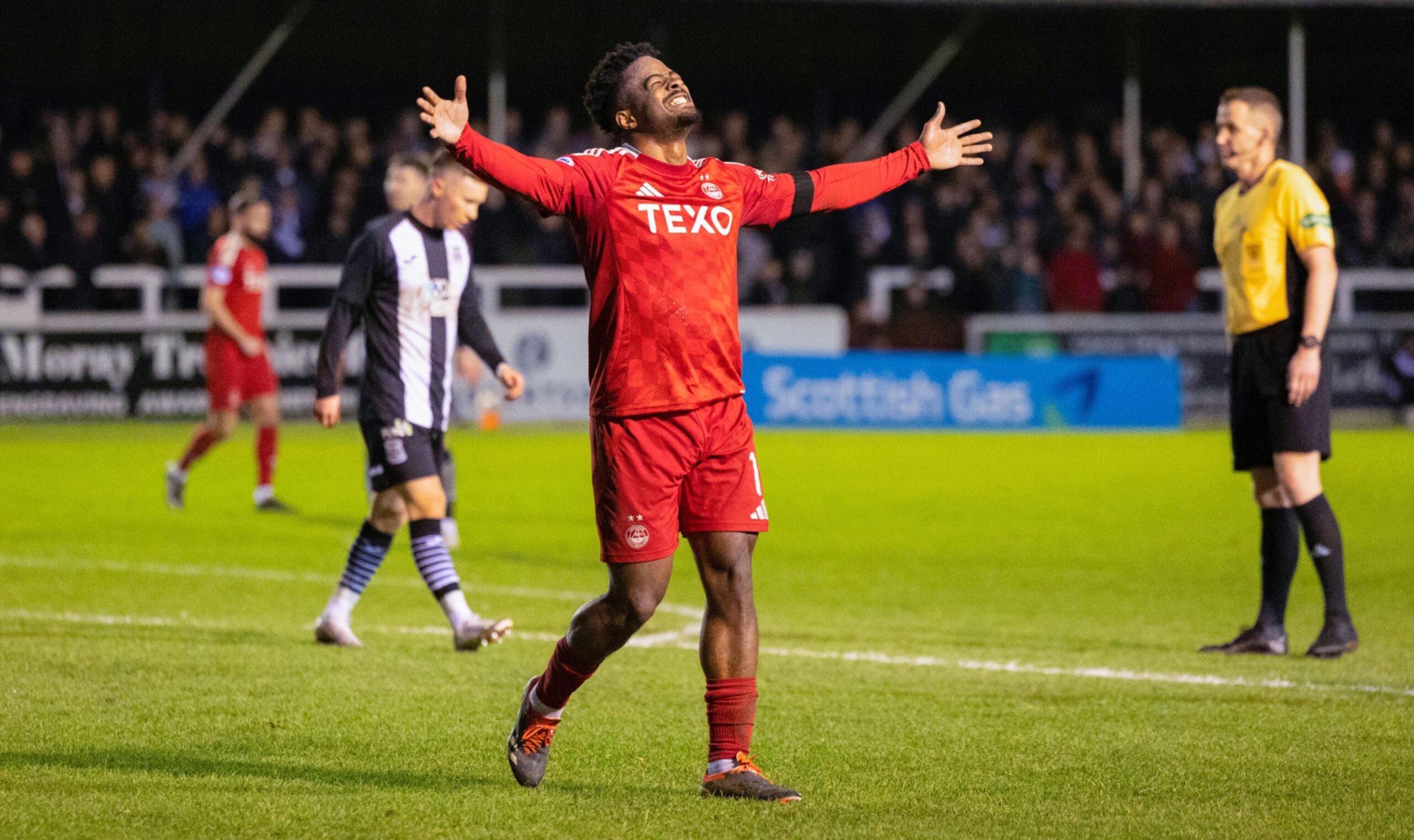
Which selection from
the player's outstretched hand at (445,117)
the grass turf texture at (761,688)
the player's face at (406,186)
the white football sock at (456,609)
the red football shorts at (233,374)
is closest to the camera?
the player's outstretched hand at (445,117)

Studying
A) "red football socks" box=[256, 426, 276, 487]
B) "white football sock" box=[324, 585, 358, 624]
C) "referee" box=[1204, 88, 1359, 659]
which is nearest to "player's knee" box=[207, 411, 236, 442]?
"red football socks" box=[256, 426, 276, 487]

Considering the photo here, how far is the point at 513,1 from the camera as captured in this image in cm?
2378

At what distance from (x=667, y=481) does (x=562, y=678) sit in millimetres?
648

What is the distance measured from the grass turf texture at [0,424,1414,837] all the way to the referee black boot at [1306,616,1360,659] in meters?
0.10

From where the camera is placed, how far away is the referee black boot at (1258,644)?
708cm

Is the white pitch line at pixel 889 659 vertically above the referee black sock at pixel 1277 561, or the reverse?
the referee black sock at pixel 1277 561

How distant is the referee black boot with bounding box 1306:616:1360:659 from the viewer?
22.8ft

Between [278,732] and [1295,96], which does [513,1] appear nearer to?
[1295,96]

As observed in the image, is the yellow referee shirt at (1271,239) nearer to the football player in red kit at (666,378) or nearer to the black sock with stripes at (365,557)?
the football player in red kit at (666,378)

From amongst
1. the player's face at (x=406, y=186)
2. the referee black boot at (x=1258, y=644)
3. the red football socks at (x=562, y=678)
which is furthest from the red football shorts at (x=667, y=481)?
the player's face at (x=406, y=186)

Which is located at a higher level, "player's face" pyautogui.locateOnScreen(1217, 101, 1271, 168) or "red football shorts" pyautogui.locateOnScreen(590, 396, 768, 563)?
"player's face" pyautogui.locateOnScreen(1217, 101, 1271, 168)

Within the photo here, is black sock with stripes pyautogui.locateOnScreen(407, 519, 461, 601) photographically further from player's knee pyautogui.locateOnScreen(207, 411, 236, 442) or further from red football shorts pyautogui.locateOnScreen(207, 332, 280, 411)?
red football shorts pyautogui.locateOnScreen(207, 332, 280, 411)

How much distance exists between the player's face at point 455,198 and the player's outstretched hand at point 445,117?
2.88m

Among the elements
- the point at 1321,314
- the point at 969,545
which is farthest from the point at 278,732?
the point at 969,545
